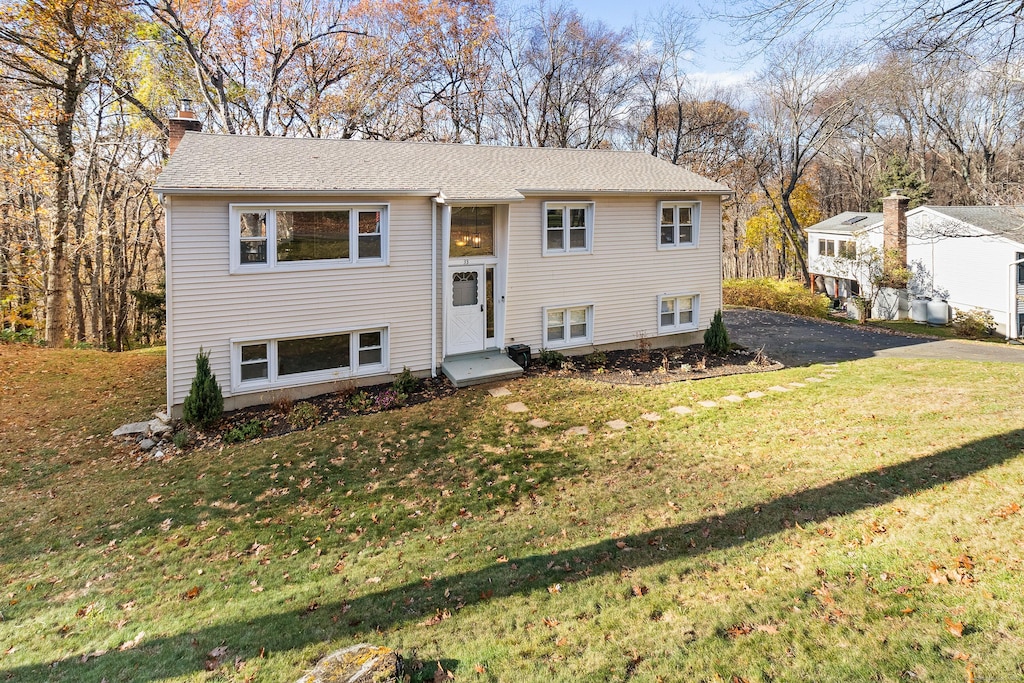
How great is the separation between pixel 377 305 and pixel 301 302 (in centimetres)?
160

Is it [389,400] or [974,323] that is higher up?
[974,323]

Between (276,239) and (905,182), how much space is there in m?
39.4

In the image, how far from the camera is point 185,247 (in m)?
10.5

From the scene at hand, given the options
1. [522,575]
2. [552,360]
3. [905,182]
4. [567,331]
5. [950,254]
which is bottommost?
[522,575]

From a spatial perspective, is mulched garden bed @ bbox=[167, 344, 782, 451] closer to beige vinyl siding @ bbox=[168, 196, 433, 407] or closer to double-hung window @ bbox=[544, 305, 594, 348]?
double-hung window @ bbox=[544, 305, 594, 348]

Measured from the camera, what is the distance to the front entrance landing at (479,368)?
12.7 m

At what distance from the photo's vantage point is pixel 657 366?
14500 millimetres

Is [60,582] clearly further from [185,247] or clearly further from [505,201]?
[505,201]

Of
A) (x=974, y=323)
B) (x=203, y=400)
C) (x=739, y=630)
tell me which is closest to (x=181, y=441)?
(x=203, y=400)

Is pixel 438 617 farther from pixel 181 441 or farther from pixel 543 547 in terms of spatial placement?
pixel 181 441

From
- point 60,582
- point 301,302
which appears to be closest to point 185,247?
point 301,302

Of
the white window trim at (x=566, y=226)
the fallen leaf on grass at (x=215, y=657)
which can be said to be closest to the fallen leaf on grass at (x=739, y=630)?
the fallen leaf on grass at (x=215, y=657)

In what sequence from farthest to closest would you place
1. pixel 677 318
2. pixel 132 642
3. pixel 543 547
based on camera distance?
pixel 677 318
pixel 543 547
pixel 132 642

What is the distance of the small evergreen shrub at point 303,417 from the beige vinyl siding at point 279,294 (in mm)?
1516
